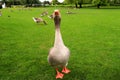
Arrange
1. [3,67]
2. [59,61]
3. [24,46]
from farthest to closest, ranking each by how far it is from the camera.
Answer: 1. [24,46]
2. [3,67]
3. [59,61]

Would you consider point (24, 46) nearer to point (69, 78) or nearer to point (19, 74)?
point (19, 74)

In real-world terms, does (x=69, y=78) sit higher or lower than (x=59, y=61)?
lower

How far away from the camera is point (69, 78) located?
6812mm

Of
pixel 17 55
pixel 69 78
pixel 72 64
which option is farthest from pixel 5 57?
Result: pixel 69 78

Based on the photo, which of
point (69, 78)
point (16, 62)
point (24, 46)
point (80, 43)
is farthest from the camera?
point (80, 43)

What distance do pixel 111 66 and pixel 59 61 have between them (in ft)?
8.49

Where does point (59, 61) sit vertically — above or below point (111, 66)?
above

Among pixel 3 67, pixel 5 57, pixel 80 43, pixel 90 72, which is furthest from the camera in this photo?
pixel 80 43

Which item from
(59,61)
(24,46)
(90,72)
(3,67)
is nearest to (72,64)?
(90,72)

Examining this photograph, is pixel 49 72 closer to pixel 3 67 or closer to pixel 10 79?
pixel 10 79

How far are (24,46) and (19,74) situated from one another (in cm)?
425

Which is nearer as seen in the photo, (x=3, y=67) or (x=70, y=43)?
(x=3, y=67)

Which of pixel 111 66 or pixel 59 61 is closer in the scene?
pixel 59 61

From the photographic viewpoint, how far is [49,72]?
288 inches
